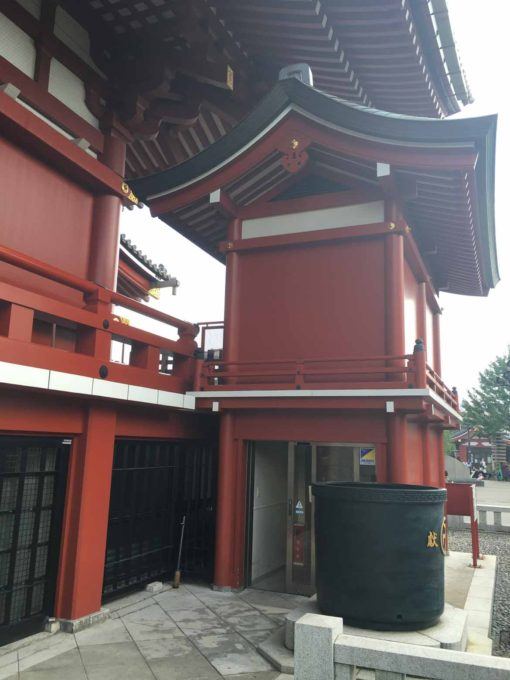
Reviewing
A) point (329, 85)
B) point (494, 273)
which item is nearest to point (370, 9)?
point (329, 85)

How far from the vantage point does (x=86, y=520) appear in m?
6.55

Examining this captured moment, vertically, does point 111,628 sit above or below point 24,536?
below

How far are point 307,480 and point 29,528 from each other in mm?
4302

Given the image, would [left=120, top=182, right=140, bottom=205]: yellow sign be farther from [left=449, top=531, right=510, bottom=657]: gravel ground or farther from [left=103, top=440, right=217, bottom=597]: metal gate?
[left=449, top=531, right=510, bottom=657]: gravel ground

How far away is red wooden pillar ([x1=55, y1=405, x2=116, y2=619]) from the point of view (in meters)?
6.36

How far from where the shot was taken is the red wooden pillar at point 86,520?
6.36 metres

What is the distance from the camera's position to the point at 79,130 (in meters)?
7.80

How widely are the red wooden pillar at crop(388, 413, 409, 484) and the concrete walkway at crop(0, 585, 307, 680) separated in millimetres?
2432

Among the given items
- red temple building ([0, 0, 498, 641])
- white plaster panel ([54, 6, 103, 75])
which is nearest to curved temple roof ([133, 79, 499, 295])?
red temple building ([0, 0, 498, 641])

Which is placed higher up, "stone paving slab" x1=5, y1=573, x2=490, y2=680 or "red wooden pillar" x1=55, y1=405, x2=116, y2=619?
"red wooden pillar" x1=55, y1=405, x2=116, y2=619

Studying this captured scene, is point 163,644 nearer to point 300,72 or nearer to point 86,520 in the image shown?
point 86,520

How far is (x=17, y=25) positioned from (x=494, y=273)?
10026mm

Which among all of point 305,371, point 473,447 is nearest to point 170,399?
point 305,371

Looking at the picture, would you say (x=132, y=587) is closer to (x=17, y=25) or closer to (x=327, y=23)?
(x=17, y=25)
